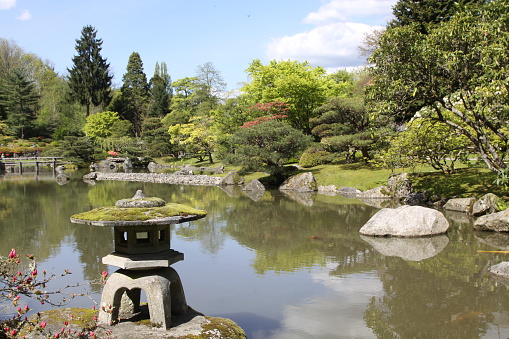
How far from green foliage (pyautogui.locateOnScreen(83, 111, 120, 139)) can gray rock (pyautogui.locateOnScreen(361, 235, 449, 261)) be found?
42501 mm

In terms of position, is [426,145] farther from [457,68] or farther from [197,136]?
[197,136]

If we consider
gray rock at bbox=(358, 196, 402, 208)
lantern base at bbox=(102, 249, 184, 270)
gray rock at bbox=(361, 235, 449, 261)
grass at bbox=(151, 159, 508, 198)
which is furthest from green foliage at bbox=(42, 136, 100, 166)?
lantern base at bbox=(102, 249, 184, 270)

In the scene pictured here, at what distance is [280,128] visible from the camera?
23531 millimetres

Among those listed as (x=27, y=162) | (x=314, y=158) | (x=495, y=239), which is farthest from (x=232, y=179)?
(x=27, y=162)

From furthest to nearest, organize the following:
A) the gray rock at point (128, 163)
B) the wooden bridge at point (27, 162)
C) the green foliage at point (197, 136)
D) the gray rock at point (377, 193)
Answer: the gray rock at point (128, 163) < the wooden bridge at point (27, 162) < the green foliage at point (197, 136) < the gray rock at point (377, 193)

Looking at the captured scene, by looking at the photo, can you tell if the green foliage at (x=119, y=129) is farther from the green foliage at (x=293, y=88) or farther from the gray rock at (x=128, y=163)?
the green foliage at (x=293, y=88)

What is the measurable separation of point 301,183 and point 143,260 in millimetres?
18096

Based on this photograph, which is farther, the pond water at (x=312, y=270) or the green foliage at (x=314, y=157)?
the green foliage at (x=314, y=157)

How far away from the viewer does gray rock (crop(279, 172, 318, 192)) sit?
22766mm

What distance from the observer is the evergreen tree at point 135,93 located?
56750mm

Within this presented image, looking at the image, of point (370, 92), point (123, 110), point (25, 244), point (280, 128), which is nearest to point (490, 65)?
point (370, 92)

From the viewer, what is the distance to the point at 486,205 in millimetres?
14234

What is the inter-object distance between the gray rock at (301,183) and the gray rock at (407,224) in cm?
1045

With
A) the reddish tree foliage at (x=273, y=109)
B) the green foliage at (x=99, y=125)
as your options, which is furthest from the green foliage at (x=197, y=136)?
the green foliage at (x=99, y=125)
